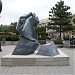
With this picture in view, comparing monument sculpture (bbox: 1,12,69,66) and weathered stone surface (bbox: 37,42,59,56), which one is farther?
weathered stone surface (bbox: 37,42,59,56)

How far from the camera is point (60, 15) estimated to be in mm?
38469

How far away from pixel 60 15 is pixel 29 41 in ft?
84.5

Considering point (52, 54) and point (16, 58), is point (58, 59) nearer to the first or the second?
point (52, 54)

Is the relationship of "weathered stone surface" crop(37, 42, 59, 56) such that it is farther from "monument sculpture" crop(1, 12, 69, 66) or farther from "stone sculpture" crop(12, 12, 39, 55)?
"stone sculpture" crop(12, 12, 39, 55)

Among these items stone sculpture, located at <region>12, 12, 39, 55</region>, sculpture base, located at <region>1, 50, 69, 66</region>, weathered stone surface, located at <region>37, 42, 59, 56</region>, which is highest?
stone sculpture, located at <region>12, 12, 39, 55</region>

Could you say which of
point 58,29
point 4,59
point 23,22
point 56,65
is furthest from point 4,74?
point 58,29

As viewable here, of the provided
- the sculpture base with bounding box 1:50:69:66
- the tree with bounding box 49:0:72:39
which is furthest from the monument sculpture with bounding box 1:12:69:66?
the tree with bounding box 49:0:72:39

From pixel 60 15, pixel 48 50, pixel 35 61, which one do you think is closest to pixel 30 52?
pixel 48 50

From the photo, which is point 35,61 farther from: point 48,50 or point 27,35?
point 27,35

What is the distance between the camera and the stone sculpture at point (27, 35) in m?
13.2

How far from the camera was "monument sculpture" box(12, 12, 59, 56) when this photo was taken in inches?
509

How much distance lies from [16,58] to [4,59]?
579 millimetres

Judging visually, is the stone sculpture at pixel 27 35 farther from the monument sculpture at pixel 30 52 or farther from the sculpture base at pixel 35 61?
the sculpture base at pixel 35 61

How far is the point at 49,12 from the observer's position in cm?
3912
